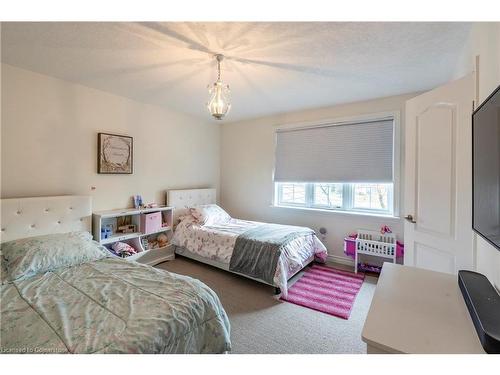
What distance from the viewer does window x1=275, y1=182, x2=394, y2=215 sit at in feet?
10.6

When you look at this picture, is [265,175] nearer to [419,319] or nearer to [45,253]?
[45,253]

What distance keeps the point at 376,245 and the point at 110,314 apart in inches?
118

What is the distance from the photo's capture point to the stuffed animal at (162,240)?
3.34 m

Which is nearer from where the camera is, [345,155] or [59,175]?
[59,175]

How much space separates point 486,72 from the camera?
1.31 metres

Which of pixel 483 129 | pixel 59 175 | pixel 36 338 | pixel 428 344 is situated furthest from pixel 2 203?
pixel 483 129

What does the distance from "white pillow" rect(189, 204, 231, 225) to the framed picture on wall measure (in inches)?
43.2

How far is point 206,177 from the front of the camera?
14.4 feet

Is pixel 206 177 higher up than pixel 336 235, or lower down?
higher up

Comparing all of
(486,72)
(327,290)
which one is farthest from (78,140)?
(486,72)

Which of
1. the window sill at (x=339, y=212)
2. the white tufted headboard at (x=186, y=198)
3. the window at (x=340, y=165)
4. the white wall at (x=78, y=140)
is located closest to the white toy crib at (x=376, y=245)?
the window sill at (x=339, y=212)

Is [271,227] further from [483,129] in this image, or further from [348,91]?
[483,129]

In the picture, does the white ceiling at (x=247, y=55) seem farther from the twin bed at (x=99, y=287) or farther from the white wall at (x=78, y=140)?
the twin bed at (x=99, y=287)

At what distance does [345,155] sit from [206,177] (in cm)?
250
